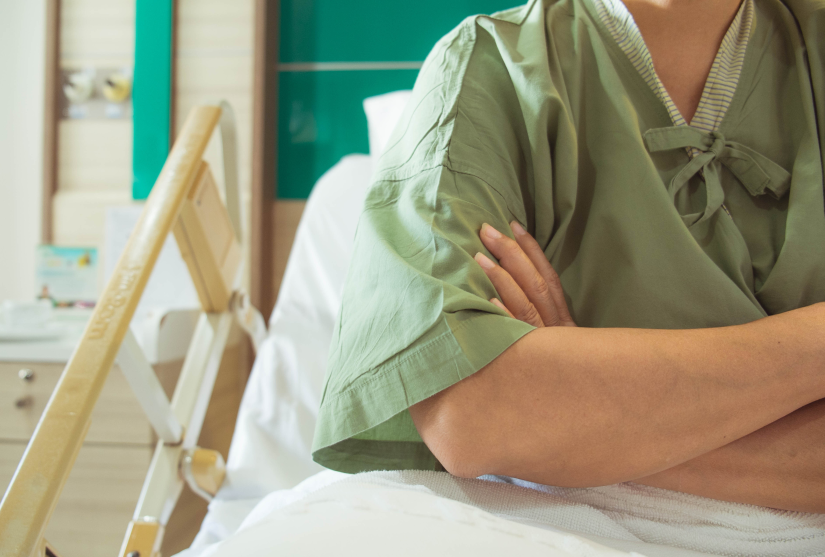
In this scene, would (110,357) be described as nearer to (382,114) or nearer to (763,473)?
(763,473)

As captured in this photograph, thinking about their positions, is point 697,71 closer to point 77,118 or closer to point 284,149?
point 284,149

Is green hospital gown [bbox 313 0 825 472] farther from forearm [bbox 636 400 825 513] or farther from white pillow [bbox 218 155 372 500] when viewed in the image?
Result: white pillow [bbox 218 155 372 500]

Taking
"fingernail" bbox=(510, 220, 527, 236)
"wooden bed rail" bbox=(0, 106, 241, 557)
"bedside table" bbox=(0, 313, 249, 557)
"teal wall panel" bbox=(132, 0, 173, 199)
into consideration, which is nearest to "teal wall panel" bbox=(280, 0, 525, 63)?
"teal wall panel" bbox=(132, 0, 173, 199)

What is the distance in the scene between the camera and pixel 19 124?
2.16 meters

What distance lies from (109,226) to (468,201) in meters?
1.69

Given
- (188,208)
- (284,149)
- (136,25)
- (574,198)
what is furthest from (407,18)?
(574,198)

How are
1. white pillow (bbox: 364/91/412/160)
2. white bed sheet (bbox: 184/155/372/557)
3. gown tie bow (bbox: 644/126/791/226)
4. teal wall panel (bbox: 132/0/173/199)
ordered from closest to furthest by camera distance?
gown tie bow (bbox: 644/126/791/226)
white bed sheet (bbox: 184/155/372/557)
white pillow (bbox: 364/91/412/160)
teal wall panel (bbox: 132/0/173/199)

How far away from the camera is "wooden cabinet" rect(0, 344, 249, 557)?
131cm

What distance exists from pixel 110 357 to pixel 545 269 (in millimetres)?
532

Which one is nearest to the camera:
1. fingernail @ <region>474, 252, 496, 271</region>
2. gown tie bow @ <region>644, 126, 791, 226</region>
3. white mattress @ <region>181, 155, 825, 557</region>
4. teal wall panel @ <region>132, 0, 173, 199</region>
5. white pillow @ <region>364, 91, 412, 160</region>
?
white mattress @ <region>181, 155, 825, 557</region>

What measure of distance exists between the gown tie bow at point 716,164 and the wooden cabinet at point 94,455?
119 centimetres

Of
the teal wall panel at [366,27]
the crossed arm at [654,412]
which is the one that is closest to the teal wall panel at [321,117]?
the teal wall panel at [366,27]

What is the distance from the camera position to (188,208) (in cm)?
112

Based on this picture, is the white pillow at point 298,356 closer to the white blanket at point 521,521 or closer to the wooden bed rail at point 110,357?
the wooden bed rail at point 110,357
